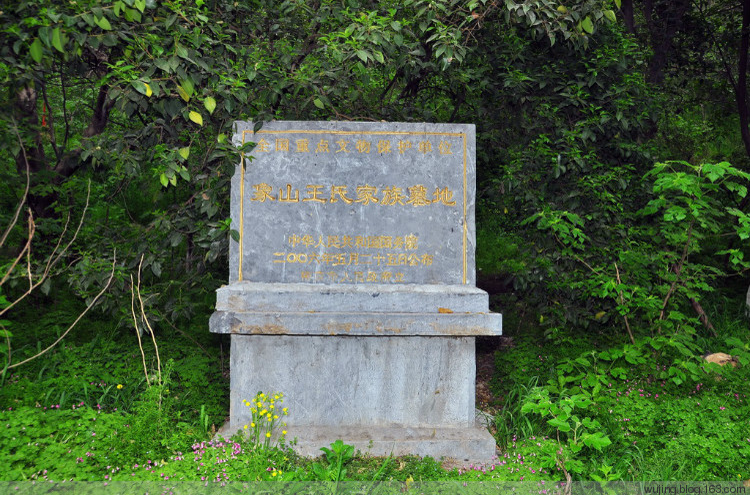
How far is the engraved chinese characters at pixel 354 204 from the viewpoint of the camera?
362cm

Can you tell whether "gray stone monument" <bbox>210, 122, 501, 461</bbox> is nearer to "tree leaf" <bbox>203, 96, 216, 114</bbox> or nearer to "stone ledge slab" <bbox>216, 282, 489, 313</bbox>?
"stone ledge slab" <bbox>216, 282, 489, 313</bbox>

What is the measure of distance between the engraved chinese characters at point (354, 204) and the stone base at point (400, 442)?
3.03 feet

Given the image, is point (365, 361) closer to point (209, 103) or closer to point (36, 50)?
point (209, 103)

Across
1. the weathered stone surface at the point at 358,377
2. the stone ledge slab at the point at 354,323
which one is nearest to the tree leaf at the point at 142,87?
the stone ledge slab at the point at 354,323

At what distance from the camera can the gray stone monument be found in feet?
11.6

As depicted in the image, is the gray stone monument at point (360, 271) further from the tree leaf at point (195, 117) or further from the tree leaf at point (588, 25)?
the tree leaf at point (588, 25)

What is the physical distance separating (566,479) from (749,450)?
101cm

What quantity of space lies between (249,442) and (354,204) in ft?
5.04

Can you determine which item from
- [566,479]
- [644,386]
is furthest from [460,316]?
[644,386]

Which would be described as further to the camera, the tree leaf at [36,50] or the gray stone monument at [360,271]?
the gray stone monument at [360,271]

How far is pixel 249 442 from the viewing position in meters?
3.34

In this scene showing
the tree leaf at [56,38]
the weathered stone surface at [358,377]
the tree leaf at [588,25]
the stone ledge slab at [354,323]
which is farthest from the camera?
the tree leaf at [588,25]

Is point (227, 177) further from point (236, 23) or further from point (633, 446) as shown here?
point (633, 446)

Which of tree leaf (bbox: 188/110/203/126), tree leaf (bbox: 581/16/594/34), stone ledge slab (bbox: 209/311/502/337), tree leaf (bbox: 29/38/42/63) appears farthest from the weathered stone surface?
tree leaf (bbox: 581/16/594/34)
